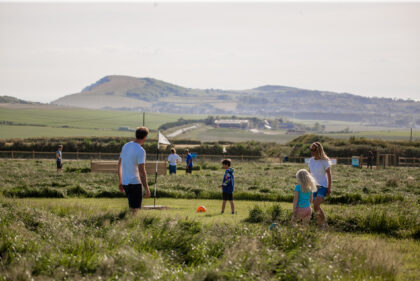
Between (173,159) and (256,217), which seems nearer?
(256,217)

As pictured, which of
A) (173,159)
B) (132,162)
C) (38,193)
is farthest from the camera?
(173,159)

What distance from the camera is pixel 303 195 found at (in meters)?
10.1

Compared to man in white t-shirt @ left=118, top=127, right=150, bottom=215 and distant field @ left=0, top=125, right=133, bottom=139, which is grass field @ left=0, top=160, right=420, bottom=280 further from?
distant field @ left=0, top=125, right=133, bottom=139

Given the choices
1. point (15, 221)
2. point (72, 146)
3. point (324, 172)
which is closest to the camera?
point (15, 221)

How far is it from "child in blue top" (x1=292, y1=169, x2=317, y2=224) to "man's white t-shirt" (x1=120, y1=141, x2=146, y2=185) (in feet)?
10.1

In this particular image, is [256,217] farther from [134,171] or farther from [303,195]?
[134,171]

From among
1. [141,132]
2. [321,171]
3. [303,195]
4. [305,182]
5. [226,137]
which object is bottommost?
[226,137]

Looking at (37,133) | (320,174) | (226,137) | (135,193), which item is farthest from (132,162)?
(226,137)

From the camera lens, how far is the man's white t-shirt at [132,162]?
986 cm

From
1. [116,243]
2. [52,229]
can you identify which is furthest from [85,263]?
[52,229]

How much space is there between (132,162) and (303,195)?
11.3 feet

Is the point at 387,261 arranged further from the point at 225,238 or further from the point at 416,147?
the point at 416,147

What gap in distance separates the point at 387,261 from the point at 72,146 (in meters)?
61.2

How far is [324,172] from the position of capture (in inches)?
439
